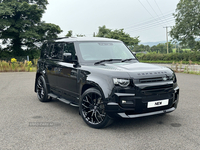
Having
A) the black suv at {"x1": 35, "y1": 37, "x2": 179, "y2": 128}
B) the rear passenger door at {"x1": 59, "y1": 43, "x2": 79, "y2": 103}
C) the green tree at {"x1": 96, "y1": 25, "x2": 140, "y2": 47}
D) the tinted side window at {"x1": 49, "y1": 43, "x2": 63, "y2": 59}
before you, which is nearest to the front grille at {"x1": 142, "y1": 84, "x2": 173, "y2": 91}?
the black suv at {"x1": 35, "y1": 37, "x2": 179, "y2": 128}

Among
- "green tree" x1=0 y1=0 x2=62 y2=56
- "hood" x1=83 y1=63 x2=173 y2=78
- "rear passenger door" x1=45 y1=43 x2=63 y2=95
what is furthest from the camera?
"green tree" x1=0 y1=0 x2=62 y2=56

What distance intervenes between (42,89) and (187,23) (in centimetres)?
3859

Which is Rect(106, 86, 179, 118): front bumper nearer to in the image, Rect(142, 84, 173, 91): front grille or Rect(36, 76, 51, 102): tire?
Rect(142, 84, 173, 91): front grille

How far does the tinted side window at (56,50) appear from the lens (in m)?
5.63

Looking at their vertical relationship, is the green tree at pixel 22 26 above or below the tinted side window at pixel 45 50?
above

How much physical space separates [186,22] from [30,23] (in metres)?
27.7

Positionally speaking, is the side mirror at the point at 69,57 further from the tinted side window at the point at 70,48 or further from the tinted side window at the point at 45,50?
the tinted side window at the point at 45,50

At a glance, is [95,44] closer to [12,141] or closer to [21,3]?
[12,141]

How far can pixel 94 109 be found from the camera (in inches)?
168

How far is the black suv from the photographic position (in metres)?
3.85

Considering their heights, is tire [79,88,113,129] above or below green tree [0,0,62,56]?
below

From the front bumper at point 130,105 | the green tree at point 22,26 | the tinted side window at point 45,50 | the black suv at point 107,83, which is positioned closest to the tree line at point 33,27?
the green tree at point 22,26

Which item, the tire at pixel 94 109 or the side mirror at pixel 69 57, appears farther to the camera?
the side mirror at pixel 69 57

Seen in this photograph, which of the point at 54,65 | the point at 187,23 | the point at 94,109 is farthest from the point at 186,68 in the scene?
the point at 187,23
